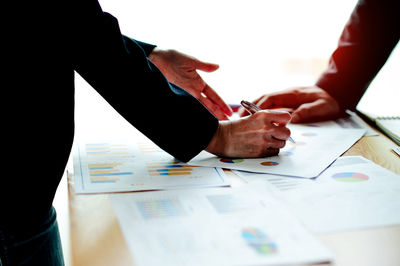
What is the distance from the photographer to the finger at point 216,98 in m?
1.06

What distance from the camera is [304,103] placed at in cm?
119

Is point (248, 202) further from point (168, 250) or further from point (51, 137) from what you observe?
point (51, 137)

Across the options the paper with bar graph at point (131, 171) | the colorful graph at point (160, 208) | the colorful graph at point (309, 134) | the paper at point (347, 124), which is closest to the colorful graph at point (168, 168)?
the paper with bar graph at point (131, 171)

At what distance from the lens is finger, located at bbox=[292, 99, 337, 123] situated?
1136mm

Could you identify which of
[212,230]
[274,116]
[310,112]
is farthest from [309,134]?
[212,230]

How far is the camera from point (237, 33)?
8.57 feet

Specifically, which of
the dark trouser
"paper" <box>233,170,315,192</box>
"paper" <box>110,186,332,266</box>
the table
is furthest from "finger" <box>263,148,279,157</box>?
the dark trouser

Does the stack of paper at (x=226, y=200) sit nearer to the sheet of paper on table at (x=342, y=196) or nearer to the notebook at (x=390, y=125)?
the sheet of paper on table at (x=342, y=196)

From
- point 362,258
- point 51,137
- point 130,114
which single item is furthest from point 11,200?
point 362,258

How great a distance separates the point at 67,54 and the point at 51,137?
5.4 inches

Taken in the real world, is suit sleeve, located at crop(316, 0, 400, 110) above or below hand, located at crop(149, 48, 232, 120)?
above

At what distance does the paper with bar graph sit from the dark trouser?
0.10 meters

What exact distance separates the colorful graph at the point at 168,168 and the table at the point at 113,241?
130mm

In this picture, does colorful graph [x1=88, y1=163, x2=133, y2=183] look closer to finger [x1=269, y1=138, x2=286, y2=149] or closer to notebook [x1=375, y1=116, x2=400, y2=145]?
finger [x1=269, y1=138, x2=286, y2=149]
